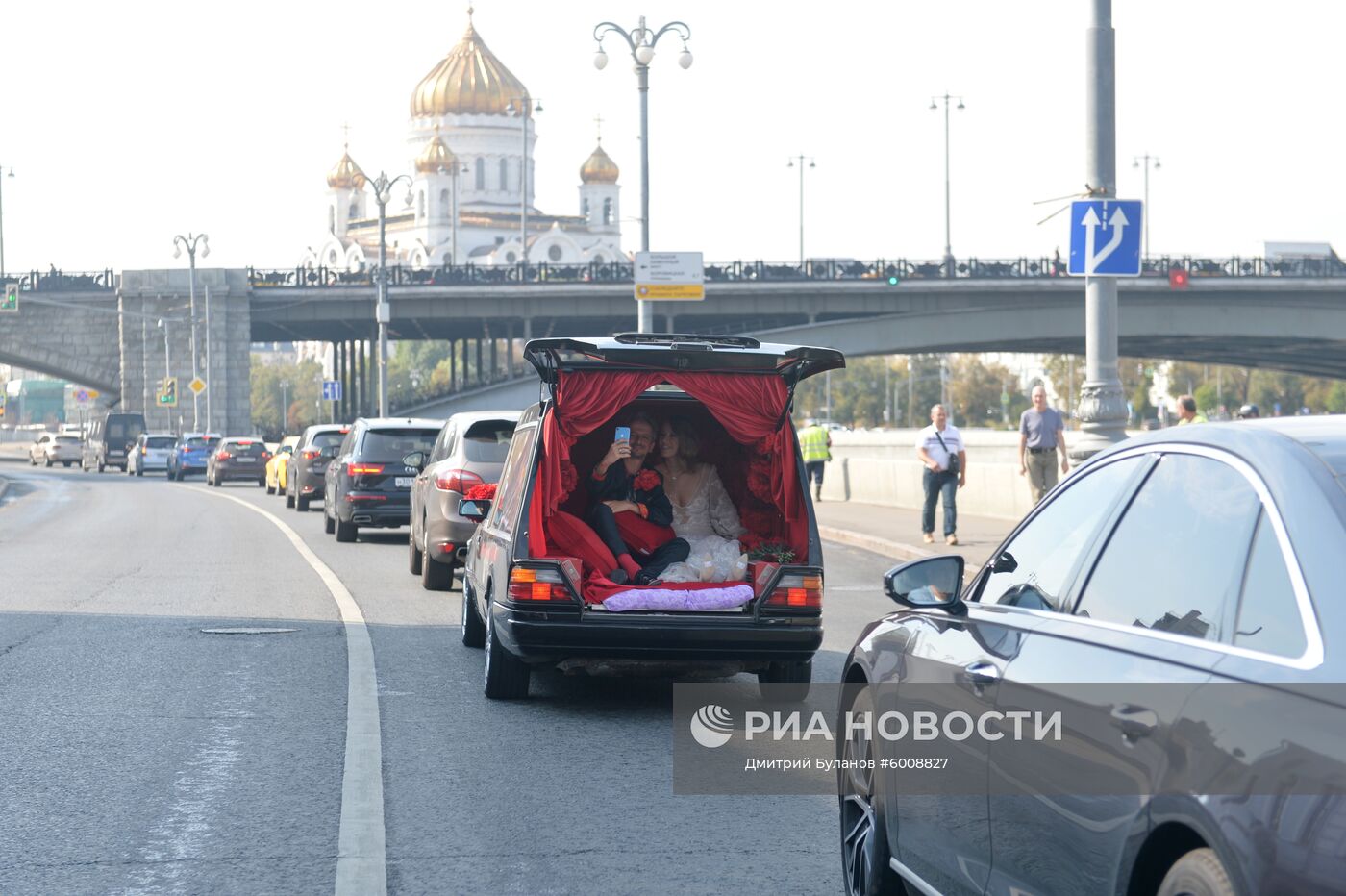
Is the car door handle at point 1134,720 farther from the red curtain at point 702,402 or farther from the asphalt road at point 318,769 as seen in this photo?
the red curtain at point 702,402

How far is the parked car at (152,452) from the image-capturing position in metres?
64.3

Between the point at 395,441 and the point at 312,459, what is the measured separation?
9.49 m

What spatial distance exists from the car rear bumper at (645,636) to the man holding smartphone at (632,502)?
3.50 ft

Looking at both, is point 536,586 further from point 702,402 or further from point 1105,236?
point 1105,236

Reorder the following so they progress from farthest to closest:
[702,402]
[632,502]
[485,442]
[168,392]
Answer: [168,392], [485,442], [632,502], [702,402]

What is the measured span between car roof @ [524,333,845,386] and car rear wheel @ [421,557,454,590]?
6.86 m

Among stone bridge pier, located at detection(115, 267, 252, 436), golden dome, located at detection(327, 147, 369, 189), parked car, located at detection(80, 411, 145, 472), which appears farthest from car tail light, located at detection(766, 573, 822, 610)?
golden dome, located at detection(327, 147, 369, 189)

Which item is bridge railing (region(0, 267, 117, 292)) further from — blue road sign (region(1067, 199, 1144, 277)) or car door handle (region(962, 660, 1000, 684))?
car door handle (region(962, 660, 1000, 684))

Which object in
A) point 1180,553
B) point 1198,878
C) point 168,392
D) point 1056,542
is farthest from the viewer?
point 168,392

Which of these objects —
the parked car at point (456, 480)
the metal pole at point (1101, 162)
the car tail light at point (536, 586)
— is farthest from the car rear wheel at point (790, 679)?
the metal pole at point (1101, 162)

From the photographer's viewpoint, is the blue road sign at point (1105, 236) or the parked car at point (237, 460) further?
the parked car at point (237, 460)

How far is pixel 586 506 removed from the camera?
1100 centimetres

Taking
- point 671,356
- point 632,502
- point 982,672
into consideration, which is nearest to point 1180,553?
point 982,672

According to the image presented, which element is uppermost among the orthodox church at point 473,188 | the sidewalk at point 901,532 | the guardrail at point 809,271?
the orthodox church at point 473,188
